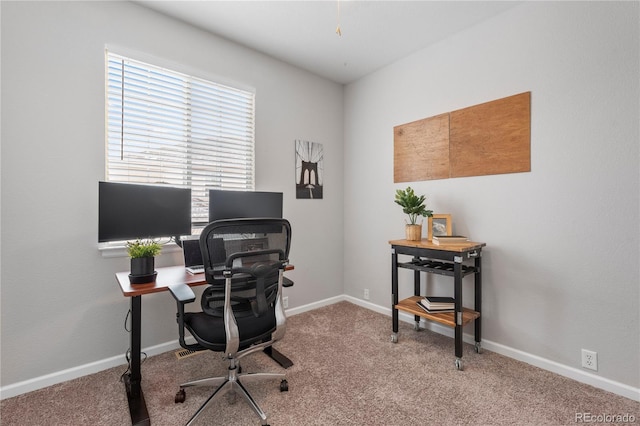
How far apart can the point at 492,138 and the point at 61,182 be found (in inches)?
127

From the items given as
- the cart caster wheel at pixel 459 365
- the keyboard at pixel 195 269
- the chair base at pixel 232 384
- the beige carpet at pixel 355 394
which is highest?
the keyboard at pixel 195 269

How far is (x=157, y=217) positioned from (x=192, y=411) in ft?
4.18

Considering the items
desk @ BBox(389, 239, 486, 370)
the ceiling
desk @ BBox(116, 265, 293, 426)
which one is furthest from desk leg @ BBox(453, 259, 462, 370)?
the ceiling

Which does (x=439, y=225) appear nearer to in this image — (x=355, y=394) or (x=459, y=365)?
(x=459, y=365)

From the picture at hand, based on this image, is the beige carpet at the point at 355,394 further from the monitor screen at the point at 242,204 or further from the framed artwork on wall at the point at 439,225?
the monitor screen at the point at 242,204

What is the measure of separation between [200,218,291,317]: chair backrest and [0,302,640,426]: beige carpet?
2.08 feet

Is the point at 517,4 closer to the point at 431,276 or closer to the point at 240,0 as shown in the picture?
the point at 240,0

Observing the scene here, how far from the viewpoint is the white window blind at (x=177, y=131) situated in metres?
2.24

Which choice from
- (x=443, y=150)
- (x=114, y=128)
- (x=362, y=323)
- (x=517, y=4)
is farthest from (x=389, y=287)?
(x=114, y=128)

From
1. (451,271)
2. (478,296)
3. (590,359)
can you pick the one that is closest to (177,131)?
(451,271)

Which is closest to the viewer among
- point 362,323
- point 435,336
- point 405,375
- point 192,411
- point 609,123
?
point 192,411

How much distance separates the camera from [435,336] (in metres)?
2.72

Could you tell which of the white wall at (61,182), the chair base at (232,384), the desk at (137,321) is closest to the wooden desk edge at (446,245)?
the desk at (137,321)

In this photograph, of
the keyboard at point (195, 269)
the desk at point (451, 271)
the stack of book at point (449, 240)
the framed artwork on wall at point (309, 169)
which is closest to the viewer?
the keyboard at point (195, 269)
